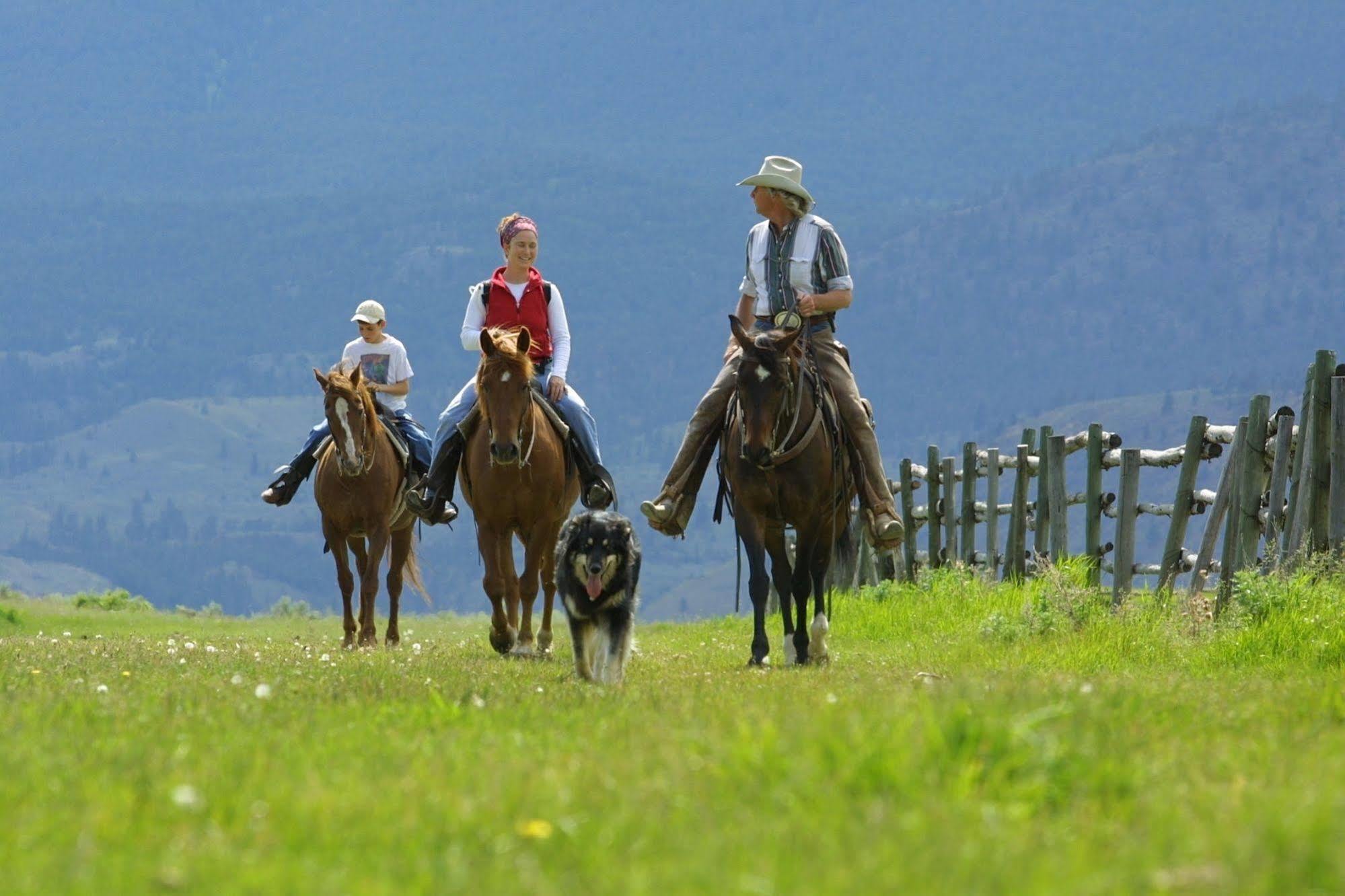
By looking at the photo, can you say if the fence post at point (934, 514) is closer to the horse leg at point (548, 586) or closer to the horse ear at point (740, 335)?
the horse leg at point (548, 586)

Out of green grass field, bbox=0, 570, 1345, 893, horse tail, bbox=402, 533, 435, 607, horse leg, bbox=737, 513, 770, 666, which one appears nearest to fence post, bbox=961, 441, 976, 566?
horse tail, bbox=402, 533, 435, 607

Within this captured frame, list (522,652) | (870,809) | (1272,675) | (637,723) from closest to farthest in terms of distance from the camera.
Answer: (870,809)
(637,723)
(1272,675)
(522,652)

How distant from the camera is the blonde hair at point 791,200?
13.8 meters

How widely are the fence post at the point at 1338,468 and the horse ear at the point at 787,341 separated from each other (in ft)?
13.3

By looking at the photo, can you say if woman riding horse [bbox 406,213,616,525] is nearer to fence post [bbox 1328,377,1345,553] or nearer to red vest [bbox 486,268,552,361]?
red vest [bbox 486,268,552,361]

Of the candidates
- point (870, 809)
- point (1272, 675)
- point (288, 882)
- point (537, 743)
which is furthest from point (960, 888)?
point (1272, 675)

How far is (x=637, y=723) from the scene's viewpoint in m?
7.18

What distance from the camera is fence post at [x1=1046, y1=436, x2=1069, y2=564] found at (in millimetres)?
20984

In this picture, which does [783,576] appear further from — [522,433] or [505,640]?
[505,640]

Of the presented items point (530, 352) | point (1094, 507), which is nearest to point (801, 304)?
point (530, 352)

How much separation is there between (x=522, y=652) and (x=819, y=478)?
10.1 feet

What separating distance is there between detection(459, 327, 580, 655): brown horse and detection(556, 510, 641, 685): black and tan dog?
2443mm

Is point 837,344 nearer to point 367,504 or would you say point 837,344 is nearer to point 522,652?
point 522,652

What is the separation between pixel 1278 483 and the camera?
14367 mm
